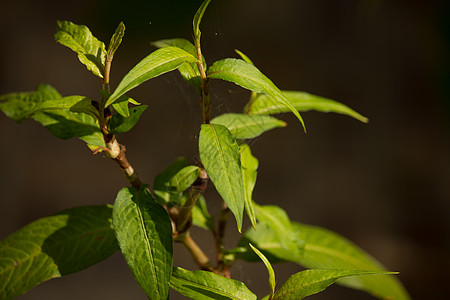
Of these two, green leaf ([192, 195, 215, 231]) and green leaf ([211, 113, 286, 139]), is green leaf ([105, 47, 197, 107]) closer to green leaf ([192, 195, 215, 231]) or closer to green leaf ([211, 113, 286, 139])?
green leaf ([211, 113, 286, 139])

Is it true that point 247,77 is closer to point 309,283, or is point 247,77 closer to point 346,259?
point 309,283

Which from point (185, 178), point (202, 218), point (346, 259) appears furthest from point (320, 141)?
point (185, 178)

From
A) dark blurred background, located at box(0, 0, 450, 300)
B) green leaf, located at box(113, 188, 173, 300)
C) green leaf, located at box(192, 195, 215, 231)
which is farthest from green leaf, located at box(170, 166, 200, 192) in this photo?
dark blurred background, located at box(0, 0, 450, 300)

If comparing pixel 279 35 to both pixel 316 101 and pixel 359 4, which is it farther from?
pixel 316 101

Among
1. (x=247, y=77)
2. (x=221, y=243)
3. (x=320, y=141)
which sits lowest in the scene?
(x=320, y=141)

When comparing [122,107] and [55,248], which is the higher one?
[122,107]
